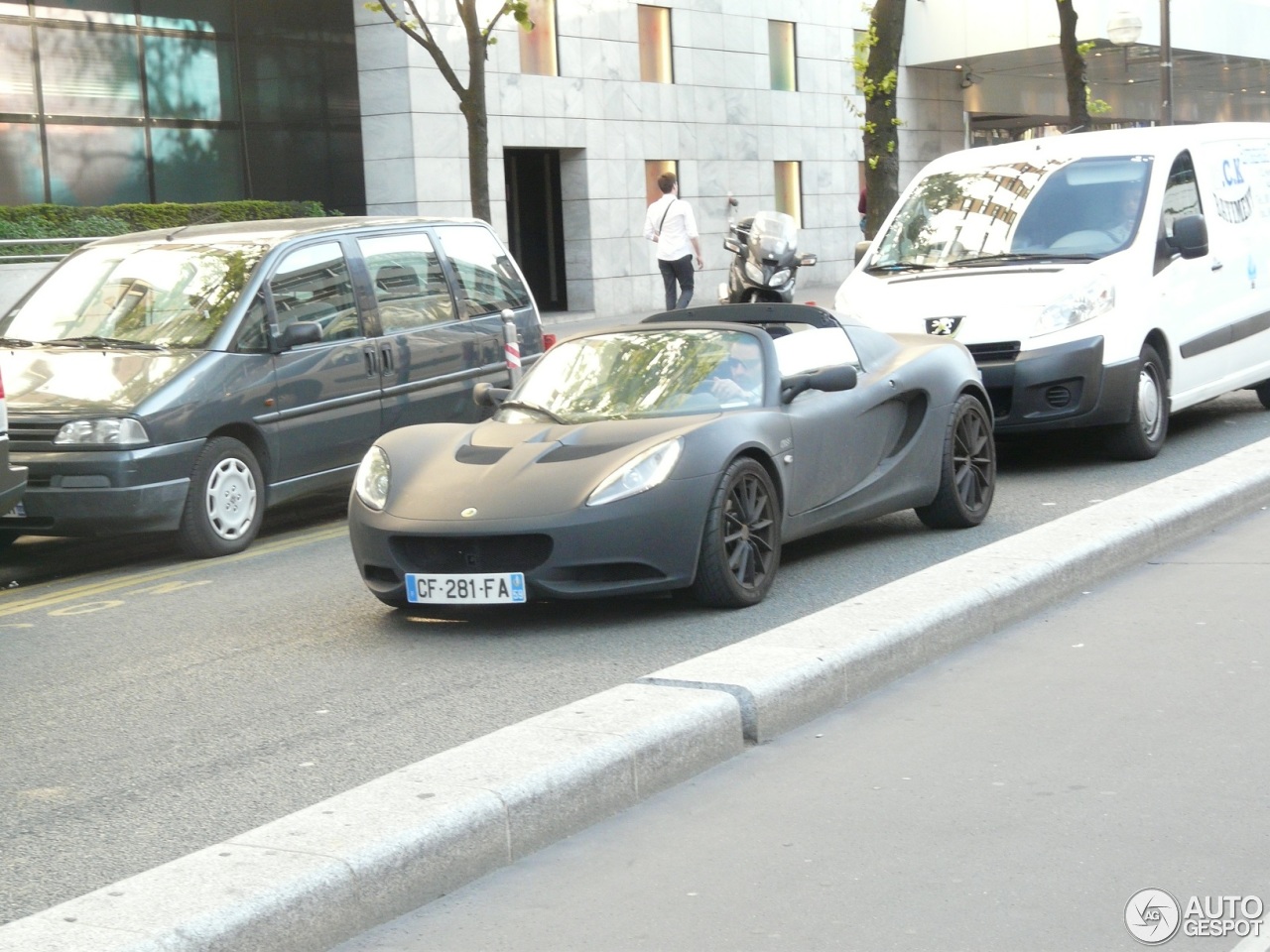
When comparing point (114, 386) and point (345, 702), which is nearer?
point (345, 702)

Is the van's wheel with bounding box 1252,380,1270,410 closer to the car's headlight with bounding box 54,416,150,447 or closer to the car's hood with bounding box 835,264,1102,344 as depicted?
the car's hood with bounding box 835,264,1102,344

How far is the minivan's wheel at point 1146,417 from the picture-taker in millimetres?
11094

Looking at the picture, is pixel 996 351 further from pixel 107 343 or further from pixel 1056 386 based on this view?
pixel 107 343

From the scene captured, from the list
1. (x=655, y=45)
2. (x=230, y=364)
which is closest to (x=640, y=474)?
(x=230, y=364)

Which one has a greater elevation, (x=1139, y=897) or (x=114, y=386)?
(x=114, y=386)

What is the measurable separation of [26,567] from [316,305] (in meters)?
2.20

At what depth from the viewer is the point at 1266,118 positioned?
61375 mm

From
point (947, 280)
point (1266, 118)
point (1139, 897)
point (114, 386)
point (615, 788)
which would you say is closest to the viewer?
point (1139, 897)

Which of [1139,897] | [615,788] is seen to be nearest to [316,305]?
[615,788]

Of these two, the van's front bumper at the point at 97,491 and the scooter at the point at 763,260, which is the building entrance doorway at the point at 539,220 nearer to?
the scooter at the point at 763,260

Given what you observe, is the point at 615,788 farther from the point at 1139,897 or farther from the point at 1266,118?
the point at 1266,118

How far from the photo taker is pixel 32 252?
1842 centimetres

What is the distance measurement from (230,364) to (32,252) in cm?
944

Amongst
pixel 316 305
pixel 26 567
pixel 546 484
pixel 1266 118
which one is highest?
pixel 1266 118
